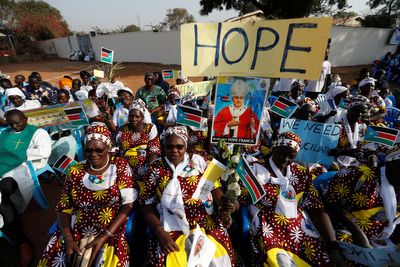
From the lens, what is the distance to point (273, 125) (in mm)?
4656

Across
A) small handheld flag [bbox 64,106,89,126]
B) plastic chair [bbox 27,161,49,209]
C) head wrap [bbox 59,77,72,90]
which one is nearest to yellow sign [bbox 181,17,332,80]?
small handheld flag [bbox 64,106,89,126]

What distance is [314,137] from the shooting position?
335 cm

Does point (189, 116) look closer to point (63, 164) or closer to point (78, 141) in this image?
point (63, 164)

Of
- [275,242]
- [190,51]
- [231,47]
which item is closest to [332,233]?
[275,242]

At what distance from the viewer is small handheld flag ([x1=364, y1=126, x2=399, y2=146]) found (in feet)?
10.2

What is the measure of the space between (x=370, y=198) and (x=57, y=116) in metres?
4.51

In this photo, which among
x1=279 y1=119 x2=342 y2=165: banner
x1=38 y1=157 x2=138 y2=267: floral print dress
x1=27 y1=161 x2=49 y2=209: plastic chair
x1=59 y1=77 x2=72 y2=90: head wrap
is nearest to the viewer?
x1=38 y1=157 x2=138 y2=267: floral print dress

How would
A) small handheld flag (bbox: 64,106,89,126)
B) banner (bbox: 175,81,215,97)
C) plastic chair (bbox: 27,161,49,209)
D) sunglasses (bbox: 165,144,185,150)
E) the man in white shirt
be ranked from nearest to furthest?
sunglasses (bbox: 165,144,185,150), plastic chair (bbox: 27,161,49,209), small handheld flag (bbox: 64,106,89,126), banner (bbox: 175,81,215,97), the man in white shirt

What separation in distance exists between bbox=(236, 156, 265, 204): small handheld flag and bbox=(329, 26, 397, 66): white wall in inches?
841

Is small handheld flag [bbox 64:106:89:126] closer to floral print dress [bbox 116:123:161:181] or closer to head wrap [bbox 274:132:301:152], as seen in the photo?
floral print dress [bbox 116:123:161:181]

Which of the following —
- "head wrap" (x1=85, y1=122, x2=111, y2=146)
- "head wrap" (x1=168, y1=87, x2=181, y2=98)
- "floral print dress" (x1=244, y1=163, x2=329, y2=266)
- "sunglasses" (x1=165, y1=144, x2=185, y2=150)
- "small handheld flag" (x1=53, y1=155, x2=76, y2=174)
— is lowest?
"floral print dress" (x1=244, y1=163, x2=329, y2=266)

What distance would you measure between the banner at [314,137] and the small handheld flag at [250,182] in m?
1.59

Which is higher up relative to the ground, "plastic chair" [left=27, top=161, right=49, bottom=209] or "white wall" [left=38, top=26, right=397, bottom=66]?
"white wall" [left=38, top=26, right=397, bottom=66]

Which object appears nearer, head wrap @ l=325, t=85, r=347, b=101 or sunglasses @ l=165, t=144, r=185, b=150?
sunglasses @ l=165, t=144, r=185, b=150
